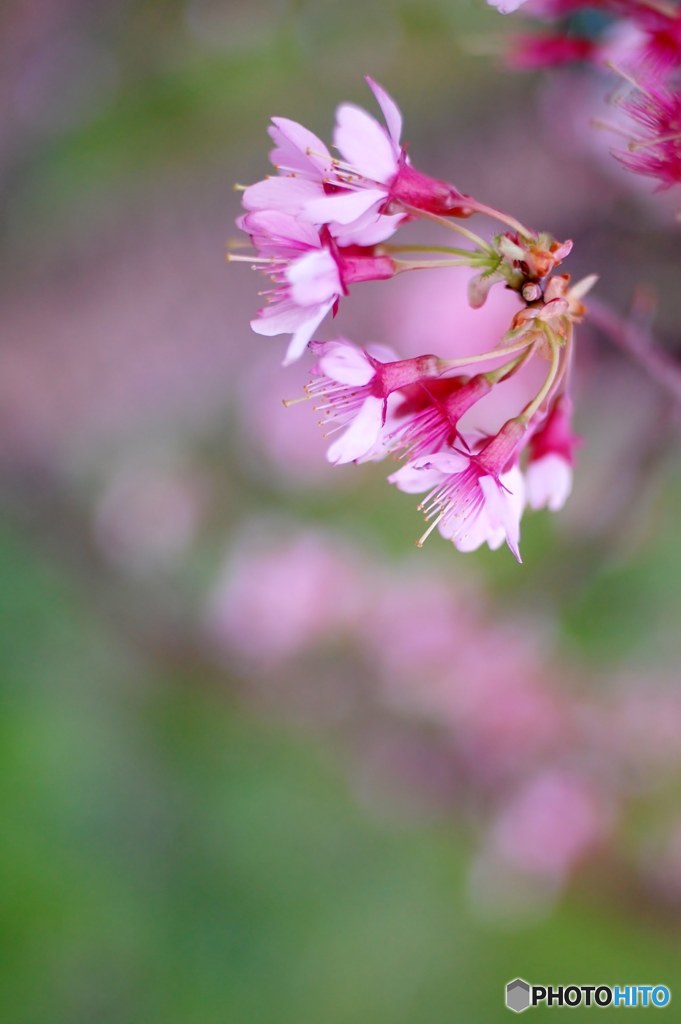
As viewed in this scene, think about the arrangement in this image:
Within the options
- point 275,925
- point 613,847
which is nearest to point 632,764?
point 613,847

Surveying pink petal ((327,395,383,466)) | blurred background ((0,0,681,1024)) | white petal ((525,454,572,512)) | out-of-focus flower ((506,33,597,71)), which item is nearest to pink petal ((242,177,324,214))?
pink petal ((327,395,383,466))

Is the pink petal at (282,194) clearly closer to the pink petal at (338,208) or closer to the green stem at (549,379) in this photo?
the pink petal at (338,208)

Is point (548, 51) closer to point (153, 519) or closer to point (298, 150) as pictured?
point (298, 150)

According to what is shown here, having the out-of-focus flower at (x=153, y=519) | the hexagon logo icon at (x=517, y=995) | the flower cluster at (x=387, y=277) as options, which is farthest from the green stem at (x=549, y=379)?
the hexagon logo icon at (x=517, y=995)

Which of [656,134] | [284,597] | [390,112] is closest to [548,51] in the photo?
[656,134]

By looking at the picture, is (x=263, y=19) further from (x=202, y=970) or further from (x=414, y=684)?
(x=202, y=970)

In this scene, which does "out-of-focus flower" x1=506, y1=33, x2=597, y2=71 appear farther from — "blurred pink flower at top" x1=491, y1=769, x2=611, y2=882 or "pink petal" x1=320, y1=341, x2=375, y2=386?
"blurred pink flower at top" x1=491, y1=769, x2=611, y2=882
